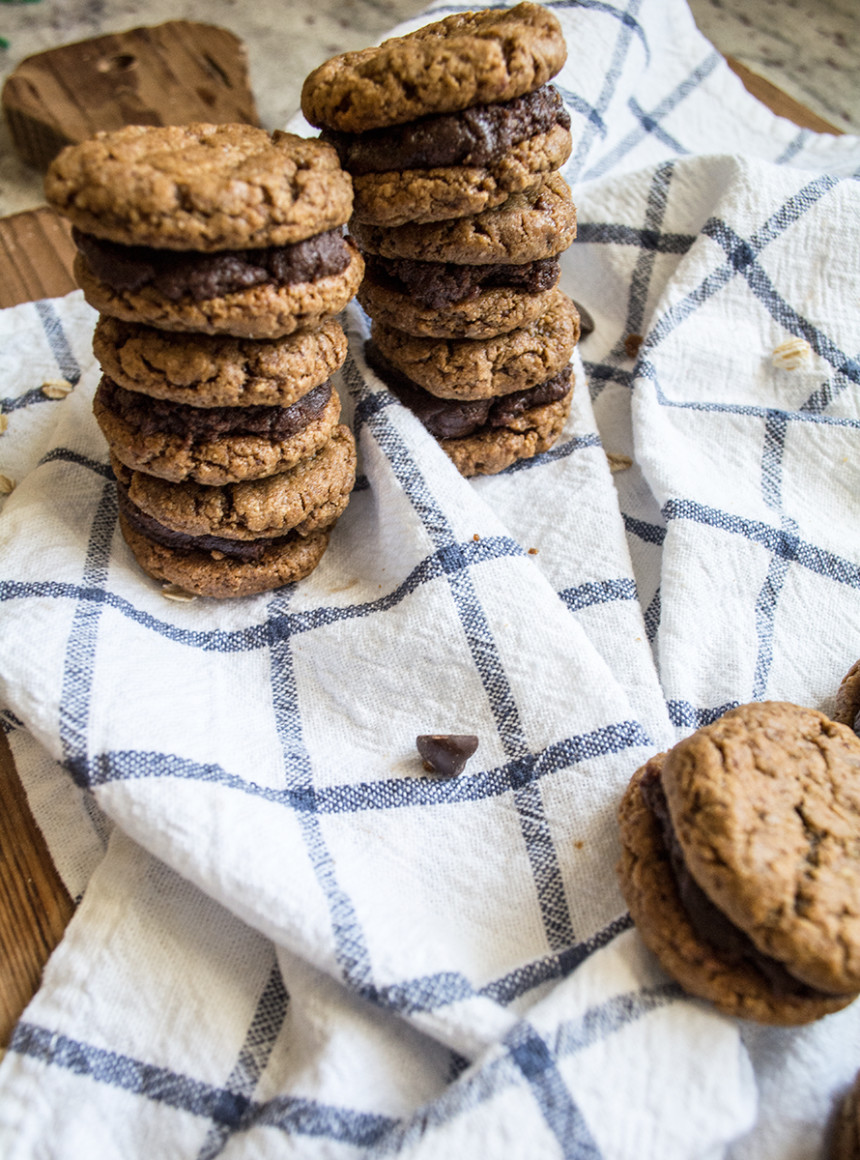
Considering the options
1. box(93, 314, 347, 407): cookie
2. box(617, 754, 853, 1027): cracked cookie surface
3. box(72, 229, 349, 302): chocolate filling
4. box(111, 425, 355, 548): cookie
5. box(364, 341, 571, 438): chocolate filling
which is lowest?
box(617, 754, 853, 1027): cracked cookie surface

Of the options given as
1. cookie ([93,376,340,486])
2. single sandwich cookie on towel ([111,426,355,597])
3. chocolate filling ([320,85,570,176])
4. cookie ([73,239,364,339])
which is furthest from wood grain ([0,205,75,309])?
chocolate filling ([320,85,570,176])

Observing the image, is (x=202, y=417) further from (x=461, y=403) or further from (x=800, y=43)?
(x=800, y=43)

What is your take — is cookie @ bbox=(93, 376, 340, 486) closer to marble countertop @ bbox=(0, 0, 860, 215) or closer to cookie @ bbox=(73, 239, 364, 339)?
cookie @ bbox=(73, 239, 364, 339)

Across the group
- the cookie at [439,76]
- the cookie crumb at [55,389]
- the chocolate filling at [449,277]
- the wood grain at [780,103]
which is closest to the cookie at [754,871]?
the chocolate filling at [449,277]

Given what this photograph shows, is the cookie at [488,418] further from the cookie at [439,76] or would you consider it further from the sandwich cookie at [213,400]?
the cookie at [439,76]

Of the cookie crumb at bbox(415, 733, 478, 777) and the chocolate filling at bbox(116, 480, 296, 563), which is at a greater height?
the chocolate filling at bbox(116, 480, 296, 563)

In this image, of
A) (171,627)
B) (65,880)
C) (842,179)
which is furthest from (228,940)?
(842,179)
